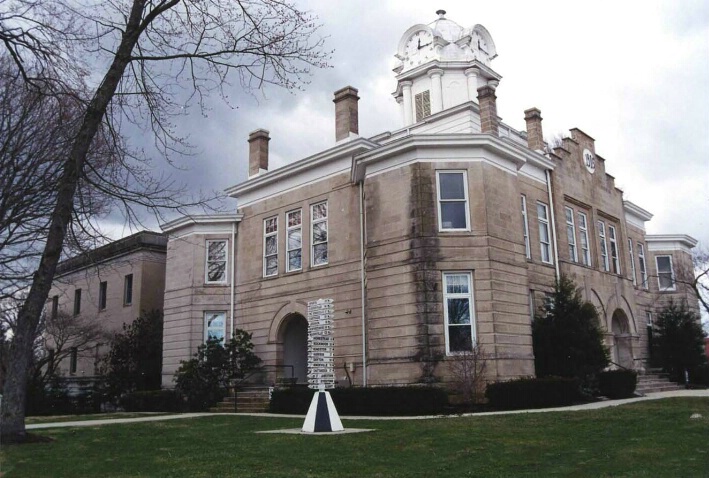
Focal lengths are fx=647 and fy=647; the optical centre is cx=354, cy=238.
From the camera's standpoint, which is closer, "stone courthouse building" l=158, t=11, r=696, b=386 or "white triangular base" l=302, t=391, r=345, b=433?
"white triangular base" l=302, t=391, r=345, b=433

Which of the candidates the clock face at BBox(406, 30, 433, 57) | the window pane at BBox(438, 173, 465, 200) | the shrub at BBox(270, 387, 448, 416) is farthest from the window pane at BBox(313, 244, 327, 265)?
the clock face at BBox(406, 30, 433, 57)

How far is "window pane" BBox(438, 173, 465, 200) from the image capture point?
20812 mm

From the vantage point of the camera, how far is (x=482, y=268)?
20000 millimetres

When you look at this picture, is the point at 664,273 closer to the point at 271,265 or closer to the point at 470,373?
the point at 271,265

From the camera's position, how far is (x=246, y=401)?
2302 cm

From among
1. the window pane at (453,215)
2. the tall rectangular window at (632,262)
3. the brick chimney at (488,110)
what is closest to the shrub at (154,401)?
the window pane at (453,215)

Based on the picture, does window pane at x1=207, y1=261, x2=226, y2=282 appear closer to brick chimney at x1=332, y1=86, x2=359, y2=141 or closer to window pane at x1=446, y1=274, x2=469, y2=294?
brick chimney at x1=332, y1=86, x2=359, y2=141

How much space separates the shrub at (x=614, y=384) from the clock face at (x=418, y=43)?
18120 mm

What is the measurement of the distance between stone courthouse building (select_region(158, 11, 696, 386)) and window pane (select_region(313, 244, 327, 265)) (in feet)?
0.21

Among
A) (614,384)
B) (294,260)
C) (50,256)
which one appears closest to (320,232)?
(294,260)

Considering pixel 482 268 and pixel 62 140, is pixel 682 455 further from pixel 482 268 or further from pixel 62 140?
pixel 62 140

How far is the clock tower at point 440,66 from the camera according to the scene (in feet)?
101

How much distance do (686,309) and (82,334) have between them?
29869 millimetres

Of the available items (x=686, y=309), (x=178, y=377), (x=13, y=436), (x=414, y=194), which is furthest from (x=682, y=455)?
(x=686, y=309)
